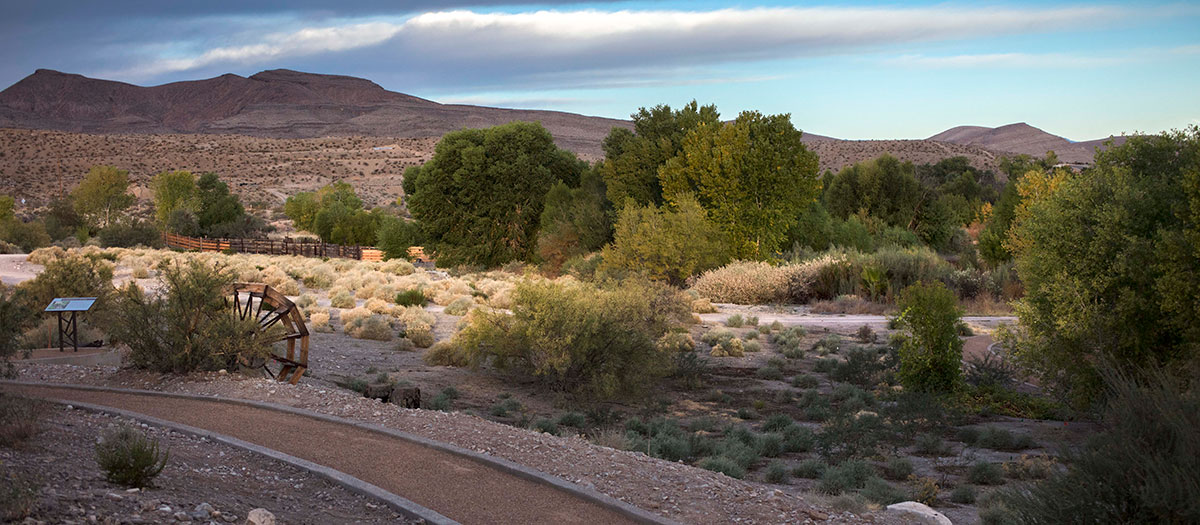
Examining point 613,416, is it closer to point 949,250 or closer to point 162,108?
point 949,250

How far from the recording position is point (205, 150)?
105500 millimetres

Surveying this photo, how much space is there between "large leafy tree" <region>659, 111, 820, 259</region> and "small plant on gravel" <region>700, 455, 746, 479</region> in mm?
23549

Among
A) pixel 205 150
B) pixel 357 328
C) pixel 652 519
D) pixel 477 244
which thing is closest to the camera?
pixel 652 519

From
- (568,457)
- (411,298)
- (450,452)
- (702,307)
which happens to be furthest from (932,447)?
(411,298)

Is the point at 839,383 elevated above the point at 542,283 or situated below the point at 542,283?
below

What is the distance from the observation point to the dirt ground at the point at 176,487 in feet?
19.6

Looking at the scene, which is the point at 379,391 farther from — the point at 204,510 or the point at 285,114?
the point at 285,114

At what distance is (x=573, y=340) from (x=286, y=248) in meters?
42.1

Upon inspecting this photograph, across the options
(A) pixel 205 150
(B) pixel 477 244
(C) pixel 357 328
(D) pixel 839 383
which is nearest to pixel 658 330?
(D) pixel 839 383

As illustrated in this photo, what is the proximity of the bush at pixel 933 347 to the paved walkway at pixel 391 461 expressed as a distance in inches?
372

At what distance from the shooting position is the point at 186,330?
1259cm

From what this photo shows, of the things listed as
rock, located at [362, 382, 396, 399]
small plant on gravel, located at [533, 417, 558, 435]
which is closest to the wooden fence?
rock, located at [362, 382, 396, 399]

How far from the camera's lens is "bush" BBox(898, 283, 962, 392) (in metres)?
15.4

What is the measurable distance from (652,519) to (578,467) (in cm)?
171
